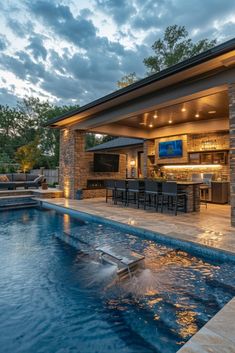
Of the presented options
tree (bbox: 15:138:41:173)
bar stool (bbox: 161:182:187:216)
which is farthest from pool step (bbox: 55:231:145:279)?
tree (bbox: 15:138:41:173)

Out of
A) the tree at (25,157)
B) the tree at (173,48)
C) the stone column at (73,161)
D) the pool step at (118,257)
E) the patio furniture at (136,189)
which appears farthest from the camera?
the tree at (173,48)

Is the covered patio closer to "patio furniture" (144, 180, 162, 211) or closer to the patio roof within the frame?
the patio roof

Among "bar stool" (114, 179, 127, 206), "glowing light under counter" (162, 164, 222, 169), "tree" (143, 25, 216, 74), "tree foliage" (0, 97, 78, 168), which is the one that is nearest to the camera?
"bar stool" (114, 179, 127, 206)

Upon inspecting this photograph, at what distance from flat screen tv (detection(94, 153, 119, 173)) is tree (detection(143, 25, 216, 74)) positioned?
11.7 metres

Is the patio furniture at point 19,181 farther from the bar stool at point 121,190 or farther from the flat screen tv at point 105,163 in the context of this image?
the bar stool at point 121,190

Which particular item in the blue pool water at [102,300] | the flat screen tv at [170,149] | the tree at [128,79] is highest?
the tree at [128,79]

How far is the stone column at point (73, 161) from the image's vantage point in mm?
9797

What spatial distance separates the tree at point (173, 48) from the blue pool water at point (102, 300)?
18.2 metres

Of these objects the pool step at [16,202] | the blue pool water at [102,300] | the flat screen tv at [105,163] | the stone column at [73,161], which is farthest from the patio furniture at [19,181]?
the blue pool water at [102,300]

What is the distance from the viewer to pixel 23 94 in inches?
1052

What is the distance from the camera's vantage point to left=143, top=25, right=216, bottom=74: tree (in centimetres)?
1773

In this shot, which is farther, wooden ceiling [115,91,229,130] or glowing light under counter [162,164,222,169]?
glowing light under counter [162,164,222,169]

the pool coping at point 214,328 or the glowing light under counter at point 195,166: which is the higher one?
the glowing light under counter at point 195,166

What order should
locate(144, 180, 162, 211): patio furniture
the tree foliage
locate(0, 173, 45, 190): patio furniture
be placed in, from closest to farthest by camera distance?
locate(144, 180, 162, 211): patio furniture, locate(0, 173, 45, 190): patio furniture, the tree foliage
